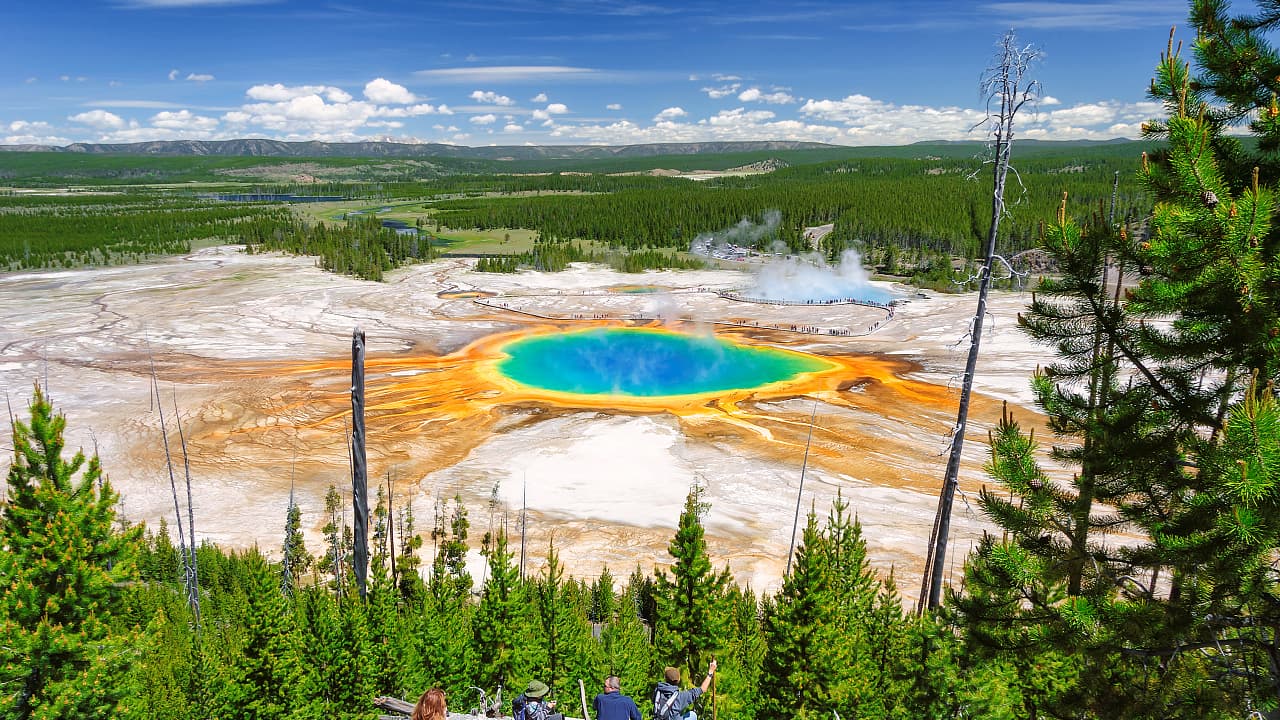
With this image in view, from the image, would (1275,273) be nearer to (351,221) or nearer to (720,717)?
(720,717)

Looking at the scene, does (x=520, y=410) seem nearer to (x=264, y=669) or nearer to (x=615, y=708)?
(x=264, y=669)

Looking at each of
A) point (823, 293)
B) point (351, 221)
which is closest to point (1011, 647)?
point (823, 293)

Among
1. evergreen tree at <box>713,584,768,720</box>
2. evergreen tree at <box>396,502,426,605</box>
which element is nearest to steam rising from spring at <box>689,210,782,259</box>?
evergreen tree at <box>396,502,426,605</box>

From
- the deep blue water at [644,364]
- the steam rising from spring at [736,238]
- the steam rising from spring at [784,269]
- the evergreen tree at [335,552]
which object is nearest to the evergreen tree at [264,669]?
the evergreen tree at [335,552]

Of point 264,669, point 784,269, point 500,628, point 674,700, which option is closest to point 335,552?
point 264,669

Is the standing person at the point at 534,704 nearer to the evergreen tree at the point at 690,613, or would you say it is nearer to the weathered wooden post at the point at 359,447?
the weathered wooden post at the point at 359,447

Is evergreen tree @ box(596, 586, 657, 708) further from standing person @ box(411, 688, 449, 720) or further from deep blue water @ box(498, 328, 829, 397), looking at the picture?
deep blue water @ box(498, 328, 829, 397)
